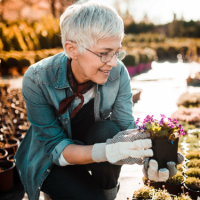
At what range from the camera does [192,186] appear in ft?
6.55

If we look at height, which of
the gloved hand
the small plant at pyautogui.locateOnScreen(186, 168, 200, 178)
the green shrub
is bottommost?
the green shrub

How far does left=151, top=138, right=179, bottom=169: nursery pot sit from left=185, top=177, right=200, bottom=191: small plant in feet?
2.14

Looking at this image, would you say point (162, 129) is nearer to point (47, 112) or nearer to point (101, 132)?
point (101, 132)

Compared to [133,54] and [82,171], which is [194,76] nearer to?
[133,54]

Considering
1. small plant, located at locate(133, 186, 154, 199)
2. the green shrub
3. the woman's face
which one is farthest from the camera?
the green shrub

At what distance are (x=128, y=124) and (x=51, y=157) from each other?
659 millimetres

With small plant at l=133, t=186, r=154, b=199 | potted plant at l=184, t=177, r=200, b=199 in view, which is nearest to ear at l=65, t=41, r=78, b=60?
small plant at l=133, t=186, r=154, b=199

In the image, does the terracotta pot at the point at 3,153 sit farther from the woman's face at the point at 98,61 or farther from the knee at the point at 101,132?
the woman's face at the point at 98,61

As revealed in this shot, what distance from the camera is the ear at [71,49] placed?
1585 mm

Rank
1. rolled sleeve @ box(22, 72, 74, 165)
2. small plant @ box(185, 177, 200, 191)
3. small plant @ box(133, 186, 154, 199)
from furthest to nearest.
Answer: small plant @ box(185, 177, 200, 191)
small plant @ box(133, 186, 154, 199)
rolled sleeve @ box(22, 72, 74, 165)

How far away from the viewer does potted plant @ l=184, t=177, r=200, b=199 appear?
1.95 metres

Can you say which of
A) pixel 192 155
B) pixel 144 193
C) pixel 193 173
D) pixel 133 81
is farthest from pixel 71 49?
pixel 133 81

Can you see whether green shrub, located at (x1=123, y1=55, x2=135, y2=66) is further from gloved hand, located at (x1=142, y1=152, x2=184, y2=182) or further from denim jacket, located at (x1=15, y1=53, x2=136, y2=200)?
gloved hand, located at (x1=142, y1=152, x2=184, y2=182)

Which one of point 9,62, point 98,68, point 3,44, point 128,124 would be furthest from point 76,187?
point 3,44
